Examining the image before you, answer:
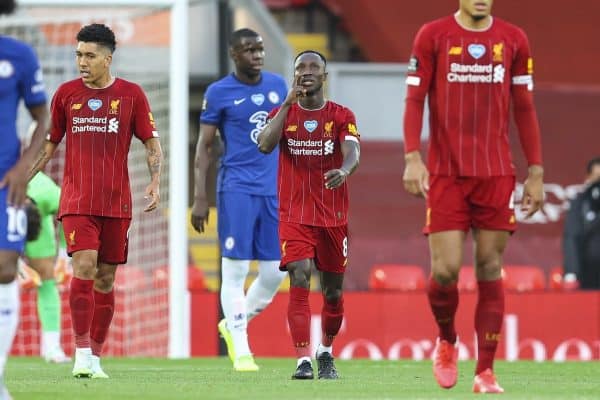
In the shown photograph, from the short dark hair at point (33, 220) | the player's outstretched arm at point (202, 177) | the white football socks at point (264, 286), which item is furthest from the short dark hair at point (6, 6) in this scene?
the short dark hair at point (33, 220)

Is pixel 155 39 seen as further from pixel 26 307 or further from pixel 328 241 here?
pixel 328 241

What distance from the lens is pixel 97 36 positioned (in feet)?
34.6

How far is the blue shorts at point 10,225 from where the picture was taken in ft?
24.7

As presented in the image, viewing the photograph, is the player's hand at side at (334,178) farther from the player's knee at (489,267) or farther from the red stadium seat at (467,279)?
the red stadium seat at (467,279)

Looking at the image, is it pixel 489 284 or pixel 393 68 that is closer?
pixel 489 284

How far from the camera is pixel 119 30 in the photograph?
20.9m

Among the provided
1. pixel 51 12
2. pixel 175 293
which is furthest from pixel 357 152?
pixel 51 12

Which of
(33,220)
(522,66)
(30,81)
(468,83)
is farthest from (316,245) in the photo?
(33,220)

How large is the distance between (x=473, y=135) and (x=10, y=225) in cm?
250

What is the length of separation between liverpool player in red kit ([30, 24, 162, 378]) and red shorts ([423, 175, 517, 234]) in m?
2.53

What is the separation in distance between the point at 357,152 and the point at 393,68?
11.3 metres

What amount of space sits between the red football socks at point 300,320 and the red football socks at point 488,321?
1655mm

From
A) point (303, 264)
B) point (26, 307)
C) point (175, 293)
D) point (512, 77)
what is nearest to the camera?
point (512, 77)

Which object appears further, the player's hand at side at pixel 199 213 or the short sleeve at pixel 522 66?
the player's hand at side at pixel 199 213
